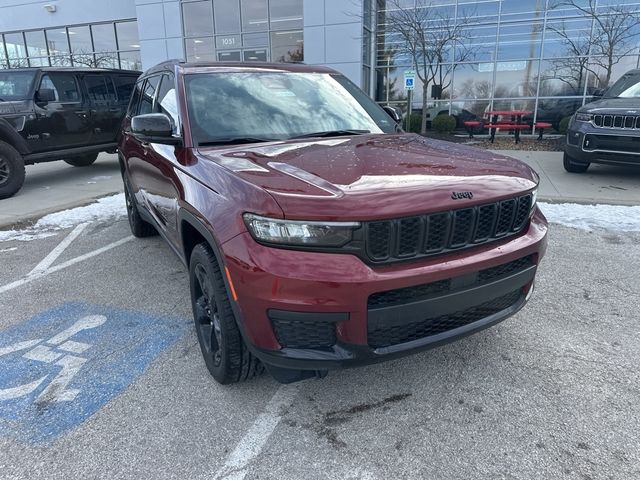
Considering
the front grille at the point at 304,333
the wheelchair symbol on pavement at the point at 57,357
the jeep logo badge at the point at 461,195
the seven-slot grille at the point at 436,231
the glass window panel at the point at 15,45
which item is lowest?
the wheelchair symbol on pavement at the point at 57,357

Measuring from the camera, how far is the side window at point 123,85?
989 centimetres

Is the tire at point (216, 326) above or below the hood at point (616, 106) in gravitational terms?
below

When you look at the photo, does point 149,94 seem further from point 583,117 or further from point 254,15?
point 254,15

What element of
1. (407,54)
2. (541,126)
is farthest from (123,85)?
(541,126)

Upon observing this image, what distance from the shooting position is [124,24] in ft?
64.8

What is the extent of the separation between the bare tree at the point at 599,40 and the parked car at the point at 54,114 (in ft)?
40.6

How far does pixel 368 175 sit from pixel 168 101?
1.97 m

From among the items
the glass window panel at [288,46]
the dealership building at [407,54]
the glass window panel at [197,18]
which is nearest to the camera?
the dealership building at [407,54]

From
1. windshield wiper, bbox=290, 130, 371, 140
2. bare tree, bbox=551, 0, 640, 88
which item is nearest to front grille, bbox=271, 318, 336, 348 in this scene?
windshield wiper, bbox=290, 130, 371, 140

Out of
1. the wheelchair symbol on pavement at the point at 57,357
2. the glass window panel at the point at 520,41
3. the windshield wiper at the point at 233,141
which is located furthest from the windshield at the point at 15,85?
the glass window panel at the point at 520,41

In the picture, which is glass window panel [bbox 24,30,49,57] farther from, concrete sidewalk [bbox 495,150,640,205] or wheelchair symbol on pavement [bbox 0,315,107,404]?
wheelchair symbol on pavement [bbox 0,315,107,404]

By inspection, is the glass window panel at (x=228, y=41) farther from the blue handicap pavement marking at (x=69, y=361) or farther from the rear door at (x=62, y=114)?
the blue handicap pavement marking at (x=69, y=361)

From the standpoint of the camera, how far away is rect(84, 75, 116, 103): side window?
9.27 m

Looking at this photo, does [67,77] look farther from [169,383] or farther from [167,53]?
[167,53]
